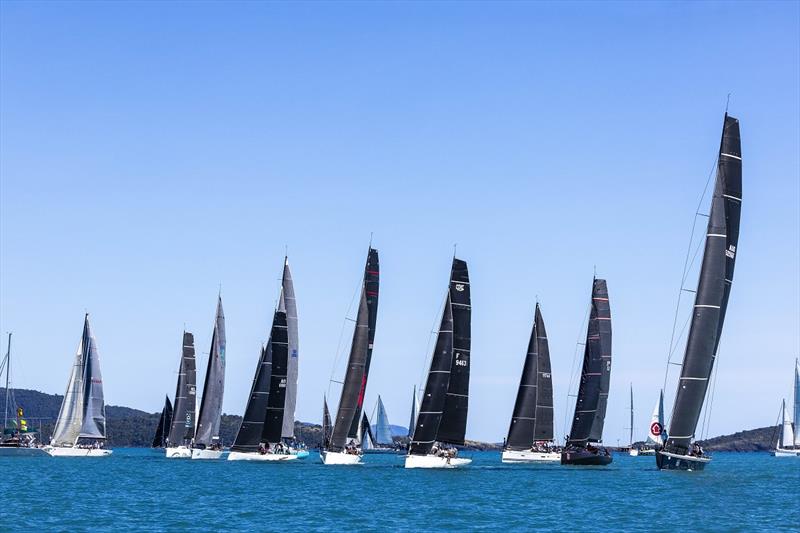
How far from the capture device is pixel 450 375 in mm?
76000

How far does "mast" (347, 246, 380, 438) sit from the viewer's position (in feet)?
270

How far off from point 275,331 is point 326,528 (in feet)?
145

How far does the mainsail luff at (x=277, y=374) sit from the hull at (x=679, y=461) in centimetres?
2901

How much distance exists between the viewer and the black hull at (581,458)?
90750mm

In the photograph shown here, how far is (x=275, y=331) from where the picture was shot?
280ft

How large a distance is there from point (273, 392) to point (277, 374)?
A: 1362mm

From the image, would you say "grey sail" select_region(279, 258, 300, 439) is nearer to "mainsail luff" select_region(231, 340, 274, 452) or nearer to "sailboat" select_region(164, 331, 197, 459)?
"mainsail luff" select_region(231, 340, 274, 452)

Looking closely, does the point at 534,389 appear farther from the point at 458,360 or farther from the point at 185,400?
the point at 185,400

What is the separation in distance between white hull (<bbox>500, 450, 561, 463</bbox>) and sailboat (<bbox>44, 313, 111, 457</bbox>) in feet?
116

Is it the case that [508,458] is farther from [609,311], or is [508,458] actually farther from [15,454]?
[15,454]

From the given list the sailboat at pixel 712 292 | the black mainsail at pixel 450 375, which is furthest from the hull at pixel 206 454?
the sailboat at pixel 712 292

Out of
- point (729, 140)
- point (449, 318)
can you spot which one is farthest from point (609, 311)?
point (729, 140)

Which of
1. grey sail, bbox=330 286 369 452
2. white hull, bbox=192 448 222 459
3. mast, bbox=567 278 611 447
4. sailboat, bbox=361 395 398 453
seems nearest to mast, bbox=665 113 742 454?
grey sail, bbox=330 286 369 452

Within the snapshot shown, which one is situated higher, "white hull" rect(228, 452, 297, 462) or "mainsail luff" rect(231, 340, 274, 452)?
"mainsail luff" rect(231, 340, 274, 452)
